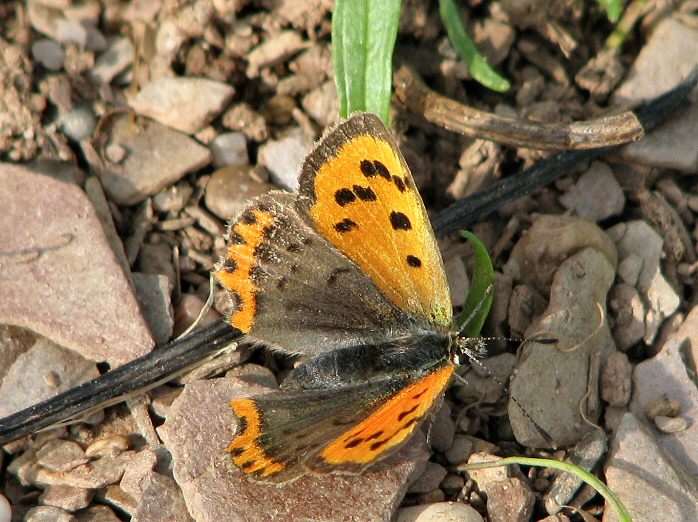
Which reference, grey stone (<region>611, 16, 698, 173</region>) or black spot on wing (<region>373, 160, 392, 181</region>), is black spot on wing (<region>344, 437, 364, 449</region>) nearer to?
black spot on wing (<region>373, 160, 392, 181</region>)

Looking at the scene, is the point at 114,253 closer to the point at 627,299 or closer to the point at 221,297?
the point at 221,297

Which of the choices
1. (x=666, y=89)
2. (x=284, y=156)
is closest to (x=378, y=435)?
(x=284, y=156)

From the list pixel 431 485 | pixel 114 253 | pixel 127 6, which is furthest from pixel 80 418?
pixel 127 6

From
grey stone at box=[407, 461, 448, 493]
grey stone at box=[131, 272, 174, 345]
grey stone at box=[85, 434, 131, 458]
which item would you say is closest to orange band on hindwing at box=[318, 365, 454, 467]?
grey stone at box=[407, 461, 448, 493]

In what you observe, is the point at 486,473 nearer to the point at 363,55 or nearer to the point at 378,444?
the point at 378,444

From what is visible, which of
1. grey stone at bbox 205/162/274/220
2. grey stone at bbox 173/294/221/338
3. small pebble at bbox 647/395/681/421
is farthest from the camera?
grey stone at bbox 205/162/274/220

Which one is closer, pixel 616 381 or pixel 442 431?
pixel 442 431

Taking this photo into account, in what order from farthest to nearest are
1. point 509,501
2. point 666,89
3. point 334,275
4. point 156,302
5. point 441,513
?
point 666,89, point 156,302, point 334,275, point 509,501, point 441,513
